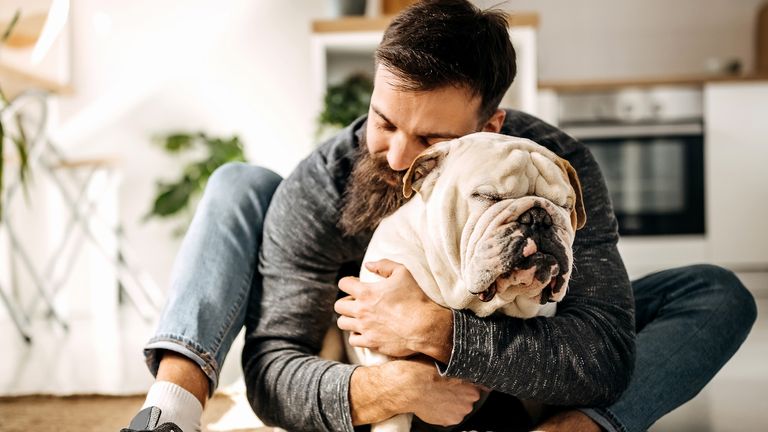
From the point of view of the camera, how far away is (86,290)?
156 inches

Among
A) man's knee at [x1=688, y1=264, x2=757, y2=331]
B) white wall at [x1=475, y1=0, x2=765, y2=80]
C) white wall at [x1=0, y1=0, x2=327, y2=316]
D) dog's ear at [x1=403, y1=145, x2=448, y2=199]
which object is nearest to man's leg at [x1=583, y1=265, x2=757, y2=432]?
man's knee at [x1=688, y1=264, x2=757, y2=331]

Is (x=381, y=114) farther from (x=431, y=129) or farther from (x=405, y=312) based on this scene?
(x=405, y=312)

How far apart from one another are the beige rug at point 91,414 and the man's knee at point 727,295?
0.95 m

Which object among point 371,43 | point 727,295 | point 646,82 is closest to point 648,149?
point 646,82

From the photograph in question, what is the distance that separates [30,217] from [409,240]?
3.29 metres

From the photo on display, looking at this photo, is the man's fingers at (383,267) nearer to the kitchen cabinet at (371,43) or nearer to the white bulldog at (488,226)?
the white bulldog at (488,226)

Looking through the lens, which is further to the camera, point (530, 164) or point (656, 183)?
point (656, 183)

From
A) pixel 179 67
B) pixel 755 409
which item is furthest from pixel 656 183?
pixel 179 67

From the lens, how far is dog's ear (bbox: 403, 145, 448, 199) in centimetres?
107

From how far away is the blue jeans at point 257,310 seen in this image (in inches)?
49.5

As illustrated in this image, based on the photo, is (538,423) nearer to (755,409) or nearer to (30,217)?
(755,409)

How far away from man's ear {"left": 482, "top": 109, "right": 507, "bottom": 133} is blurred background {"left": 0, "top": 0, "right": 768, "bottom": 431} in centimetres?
226

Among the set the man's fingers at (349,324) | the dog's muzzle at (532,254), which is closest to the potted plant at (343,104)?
the man's fingers at (349,324)

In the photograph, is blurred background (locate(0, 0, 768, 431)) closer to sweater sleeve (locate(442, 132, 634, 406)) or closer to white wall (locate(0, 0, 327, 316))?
white wall (locate(0, 0, 327, 316))
